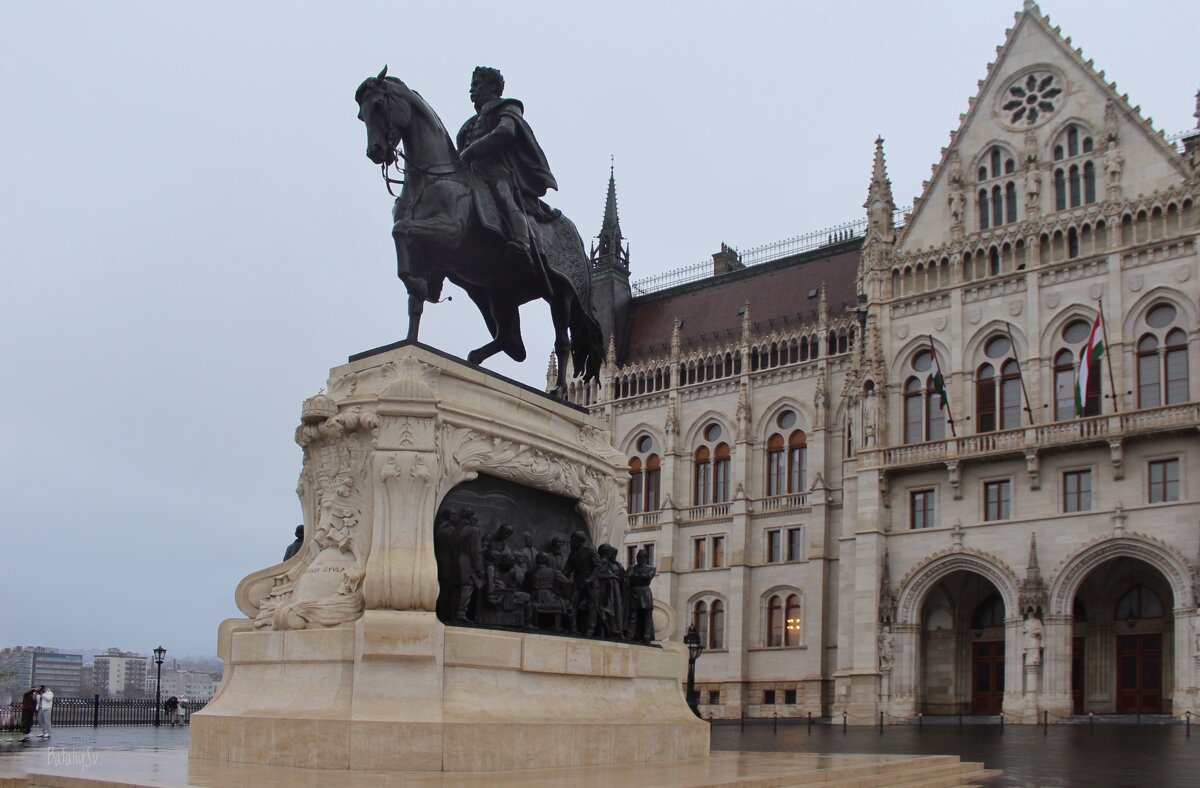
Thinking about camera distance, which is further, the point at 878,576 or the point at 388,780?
the point at 878,576

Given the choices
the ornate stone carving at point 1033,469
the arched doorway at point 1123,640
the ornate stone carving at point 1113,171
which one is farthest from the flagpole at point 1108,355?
the arched doorway at point 1123,640

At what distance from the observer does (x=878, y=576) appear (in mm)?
45875

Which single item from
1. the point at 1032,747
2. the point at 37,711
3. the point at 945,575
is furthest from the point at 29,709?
the point at 945,575

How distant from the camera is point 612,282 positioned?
66.2 m

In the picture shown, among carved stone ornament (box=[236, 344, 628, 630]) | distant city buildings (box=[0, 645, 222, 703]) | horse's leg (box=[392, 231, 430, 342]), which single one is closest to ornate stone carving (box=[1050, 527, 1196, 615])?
carved stone ornament (box=[236, 344, 628, 630])

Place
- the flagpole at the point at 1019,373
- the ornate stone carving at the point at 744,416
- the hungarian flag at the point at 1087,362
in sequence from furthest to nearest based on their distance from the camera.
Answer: the ornate stone carving at the point at 744,416, the flagpole at the point at 1019,373, the hungarian flag at the point at 1087,362

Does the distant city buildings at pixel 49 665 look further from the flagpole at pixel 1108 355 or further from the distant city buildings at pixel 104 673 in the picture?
the flagpole at pixel 1108 355

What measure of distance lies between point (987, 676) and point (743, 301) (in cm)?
2254

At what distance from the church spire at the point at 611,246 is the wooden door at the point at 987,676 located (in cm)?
2887

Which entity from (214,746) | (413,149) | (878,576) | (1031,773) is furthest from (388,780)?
(878,576)

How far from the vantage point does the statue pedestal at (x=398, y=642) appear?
10797mm

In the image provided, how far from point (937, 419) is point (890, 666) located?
8.84 meters

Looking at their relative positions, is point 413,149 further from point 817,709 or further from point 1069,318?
point 817,709

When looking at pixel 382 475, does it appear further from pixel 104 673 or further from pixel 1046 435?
pixel 104 673
